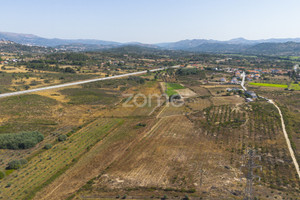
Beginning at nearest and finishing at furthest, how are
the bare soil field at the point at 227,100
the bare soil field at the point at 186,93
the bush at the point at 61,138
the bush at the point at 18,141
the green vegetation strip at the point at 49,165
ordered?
the green vegetation strip at the point at 49,165, the bush at the point at 18,141, the bush at the point at 61,138, the bare soil field at the point at 227,100, the bare soil field at the point at 186,93

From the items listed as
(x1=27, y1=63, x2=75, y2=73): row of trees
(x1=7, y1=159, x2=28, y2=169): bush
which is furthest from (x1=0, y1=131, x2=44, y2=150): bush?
(x1=27, y1=63, x2=75, y2=73): row of trees

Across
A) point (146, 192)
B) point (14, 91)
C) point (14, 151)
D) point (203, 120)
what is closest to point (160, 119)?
point (203, 120)

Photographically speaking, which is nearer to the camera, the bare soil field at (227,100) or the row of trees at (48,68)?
the bare soil field at (227,100)

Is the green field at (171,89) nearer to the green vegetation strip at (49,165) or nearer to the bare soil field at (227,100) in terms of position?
the bare soil field at (227,100)

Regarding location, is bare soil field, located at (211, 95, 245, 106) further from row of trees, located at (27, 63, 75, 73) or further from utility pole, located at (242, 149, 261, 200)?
row of trees, located at (27, 63, 75, 73)

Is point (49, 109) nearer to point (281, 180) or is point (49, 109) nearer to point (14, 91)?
point (14, 91)

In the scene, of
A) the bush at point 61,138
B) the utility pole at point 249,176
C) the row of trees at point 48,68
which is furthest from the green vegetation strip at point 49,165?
the row of trees at point 48,68

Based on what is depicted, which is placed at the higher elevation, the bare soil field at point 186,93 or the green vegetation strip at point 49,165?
the bare soil field at point 186,93

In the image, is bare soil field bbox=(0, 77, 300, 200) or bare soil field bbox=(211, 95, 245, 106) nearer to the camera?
bare soil field bbox=(0, 77, 300, 200)

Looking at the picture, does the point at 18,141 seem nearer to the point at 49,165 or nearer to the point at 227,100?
the point at 49,165
